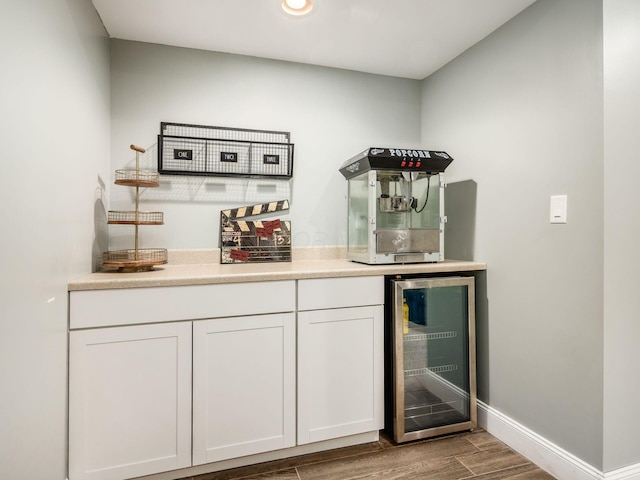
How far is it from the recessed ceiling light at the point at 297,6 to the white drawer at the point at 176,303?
137 centimetres

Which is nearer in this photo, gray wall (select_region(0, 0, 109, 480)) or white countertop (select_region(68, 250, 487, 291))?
gray wall (select_region(0, 0, 109, 480))

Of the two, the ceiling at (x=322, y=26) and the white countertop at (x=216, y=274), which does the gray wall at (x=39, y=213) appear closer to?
the white countertop at (x=216, y=274)

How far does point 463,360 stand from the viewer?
6.85 feet

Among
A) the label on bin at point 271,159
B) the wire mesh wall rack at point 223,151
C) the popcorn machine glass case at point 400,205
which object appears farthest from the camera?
the label on bin at point 271,159

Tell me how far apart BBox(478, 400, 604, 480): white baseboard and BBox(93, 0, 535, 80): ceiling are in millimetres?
2155

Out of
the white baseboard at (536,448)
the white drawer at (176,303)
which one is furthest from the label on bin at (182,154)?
the white baseboard at (536,448)

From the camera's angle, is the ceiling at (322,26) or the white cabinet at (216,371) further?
the ceiling at (322,26)

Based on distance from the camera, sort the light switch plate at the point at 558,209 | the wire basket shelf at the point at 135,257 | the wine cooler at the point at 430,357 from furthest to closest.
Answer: the wine cooler at the point at 430,357, the wire basket shelf at the point at 135,257, the light switch plate at the point at 558,209

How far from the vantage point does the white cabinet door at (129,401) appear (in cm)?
149

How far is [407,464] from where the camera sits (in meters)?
1.76

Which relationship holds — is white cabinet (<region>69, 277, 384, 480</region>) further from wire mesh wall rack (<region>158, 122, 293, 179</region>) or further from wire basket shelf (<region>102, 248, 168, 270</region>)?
wire mesh wall rack (<region>158, 122, 293, 179</region>)

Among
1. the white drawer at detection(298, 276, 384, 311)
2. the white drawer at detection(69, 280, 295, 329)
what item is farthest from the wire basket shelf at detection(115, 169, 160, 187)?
the white drawer at detection(298, 276, 384, 311)

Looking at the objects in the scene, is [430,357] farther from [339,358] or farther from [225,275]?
[225,275]

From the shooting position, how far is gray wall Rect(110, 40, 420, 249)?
2137mm
